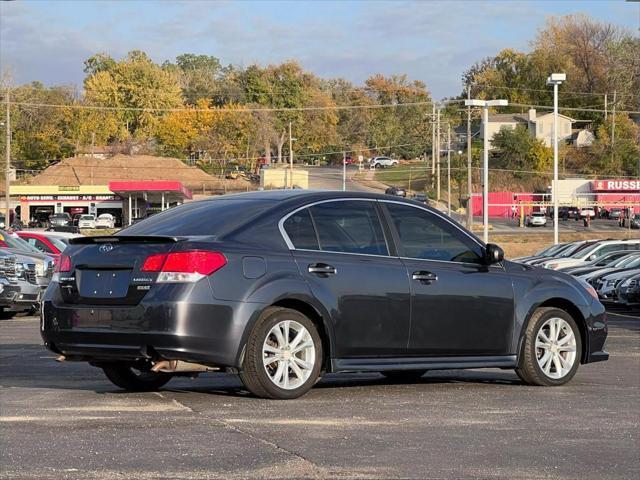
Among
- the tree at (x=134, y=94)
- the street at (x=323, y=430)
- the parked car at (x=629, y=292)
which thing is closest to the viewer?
the street at (x=323, y=430)

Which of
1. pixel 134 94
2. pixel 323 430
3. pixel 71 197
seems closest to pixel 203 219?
pixel 323 430

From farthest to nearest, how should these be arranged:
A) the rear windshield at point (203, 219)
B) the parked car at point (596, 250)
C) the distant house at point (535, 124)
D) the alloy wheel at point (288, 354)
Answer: the distant house at point (535, 124) < the parked car at point (596, 250) < the rear windshield at point (203, 219) < the alloy wheel at point (288, 354)

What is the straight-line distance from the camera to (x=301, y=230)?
29.0ft

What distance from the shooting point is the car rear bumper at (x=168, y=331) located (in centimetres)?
798

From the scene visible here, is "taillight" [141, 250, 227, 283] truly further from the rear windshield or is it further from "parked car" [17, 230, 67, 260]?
"parked car" [17, 230, 67, 260]

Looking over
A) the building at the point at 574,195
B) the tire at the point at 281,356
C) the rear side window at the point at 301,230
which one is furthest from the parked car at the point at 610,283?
the building at the point at 574,195

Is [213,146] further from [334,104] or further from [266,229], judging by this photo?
[266,229]

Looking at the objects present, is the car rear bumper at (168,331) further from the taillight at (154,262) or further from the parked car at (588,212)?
the parked car at (588,212)

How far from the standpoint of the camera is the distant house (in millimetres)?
121375

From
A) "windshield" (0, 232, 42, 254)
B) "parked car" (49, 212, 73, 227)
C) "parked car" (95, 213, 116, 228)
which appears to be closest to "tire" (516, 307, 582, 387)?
"windshield" (0, 232, 42, 254)

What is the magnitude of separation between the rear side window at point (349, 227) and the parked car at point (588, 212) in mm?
84626

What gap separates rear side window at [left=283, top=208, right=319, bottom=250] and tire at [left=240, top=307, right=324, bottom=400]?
574mm

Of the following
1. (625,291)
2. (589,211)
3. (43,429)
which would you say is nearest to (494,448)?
(43,429)

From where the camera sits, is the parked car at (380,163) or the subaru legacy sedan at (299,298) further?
the parked car at (380,163)
